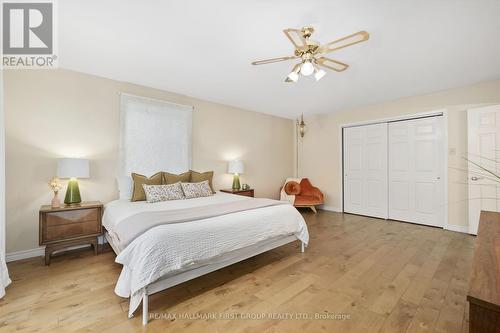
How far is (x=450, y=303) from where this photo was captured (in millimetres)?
1825

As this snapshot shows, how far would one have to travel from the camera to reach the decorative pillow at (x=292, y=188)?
5.25 meters

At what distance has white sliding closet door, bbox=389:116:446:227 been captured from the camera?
13.0 feet

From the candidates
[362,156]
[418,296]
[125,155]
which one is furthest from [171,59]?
[362,156]

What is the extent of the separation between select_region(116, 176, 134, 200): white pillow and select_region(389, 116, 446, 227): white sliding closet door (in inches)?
194

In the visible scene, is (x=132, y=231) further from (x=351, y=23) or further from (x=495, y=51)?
(x=495, y=51)

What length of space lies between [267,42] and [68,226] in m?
3.16

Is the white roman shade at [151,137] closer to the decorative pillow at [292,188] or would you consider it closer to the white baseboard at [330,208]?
the decorative pillow at [292,188]

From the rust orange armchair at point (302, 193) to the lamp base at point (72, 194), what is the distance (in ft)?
12.8

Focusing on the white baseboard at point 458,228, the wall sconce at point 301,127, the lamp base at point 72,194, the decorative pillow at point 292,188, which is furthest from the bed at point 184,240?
the wall sconce at point 301,127

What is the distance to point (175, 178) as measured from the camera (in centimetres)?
362

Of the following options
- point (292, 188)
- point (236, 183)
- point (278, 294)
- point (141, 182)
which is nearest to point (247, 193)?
point (236, 183)

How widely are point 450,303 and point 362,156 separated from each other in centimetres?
351

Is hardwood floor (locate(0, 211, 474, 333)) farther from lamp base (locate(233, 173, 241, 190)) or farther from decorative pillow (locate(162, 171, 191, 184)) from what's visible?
lamp base (locate(233, 173, 241, 190))

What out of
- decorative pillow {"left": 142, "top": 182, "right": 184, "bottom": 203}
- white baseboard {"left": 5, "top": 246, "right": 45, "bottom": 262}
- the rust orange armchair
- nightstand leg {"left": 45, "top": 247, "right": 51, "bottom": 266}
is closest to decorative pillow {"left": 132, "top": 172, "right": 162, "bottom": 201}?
decorative pillow {"left": 142, "top": 182, "right": 184, "bottom": 203}
